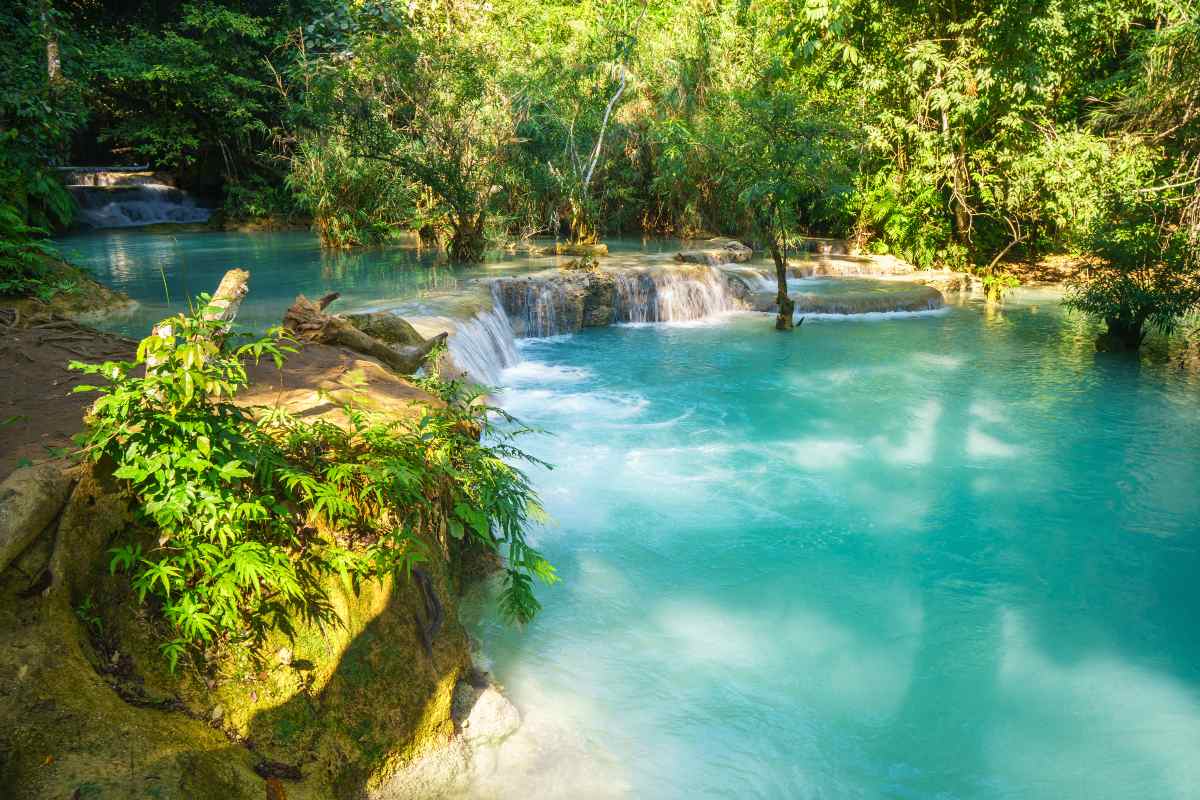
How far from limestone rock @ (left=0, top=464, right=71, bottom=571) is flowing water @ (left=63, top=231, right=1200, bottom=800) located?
2.06 m

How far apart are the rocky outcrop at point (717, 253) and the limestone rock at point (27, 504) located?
13.8 meters

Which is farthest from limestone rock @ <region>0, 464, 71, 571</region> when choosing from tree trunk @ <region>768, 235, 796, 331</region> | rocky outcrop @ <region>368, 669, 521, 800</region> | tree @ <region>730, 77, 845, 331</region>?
tree trunk @ <region>768, 235, 796, 331</region>

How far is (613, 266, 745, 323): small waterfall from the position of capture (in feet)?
47.2

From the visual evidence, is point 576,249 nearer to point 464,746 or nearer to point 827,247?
point 827,247

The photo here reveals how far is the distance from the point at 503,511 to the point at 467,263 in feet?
39.5

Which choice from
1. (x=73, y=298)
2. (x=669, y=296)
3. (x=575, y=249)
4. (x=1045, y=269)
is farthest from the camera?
(x=1045, y=269)

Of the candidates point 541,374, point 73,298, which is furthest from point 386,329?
point 73,298

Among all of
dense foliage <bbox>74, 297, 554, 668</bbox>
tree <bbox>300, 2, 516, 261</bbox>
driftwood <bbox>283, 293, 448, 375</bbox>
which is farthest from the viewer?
tree <bbox>300, 2, 516, 261</bbox>

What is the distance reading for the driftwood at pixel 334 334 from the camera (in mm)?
6176

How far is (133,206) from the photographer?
24.3m

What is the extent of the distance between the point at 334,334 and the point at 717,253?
39.9ft

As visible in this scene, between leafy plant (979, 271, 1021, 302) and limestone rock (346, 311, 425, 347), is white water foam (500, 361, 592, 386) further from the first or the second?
leafy plant (979, 271, 1021, 302)

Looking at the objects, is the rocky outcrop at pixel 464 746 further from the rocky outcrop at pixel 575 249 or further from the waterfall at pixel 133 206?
the waterfall at pixel 133 206

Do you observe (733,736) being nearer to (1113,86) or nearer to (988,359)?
(988,359)
